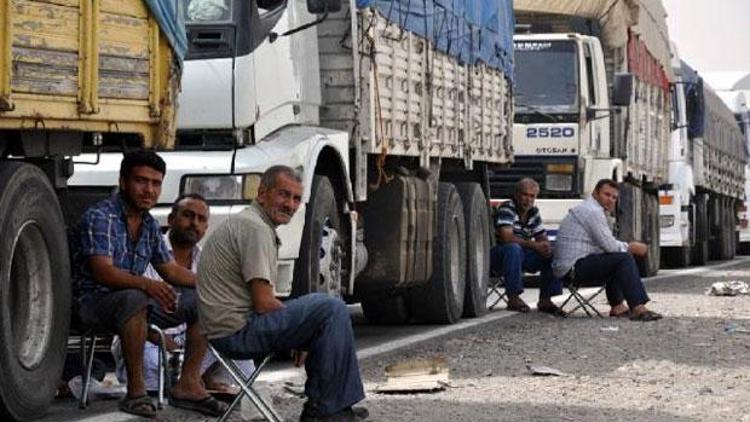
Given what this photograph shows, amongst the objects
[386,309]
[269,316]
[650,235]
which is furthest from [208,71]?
[650,235]

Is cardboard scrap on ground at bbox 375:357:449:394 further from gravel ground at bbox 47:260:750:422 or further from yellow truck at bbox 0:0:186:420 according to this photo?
yellow truck at bbox 0:0:186:420

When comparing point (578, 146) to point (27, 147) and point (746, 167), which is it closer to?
point (27, 147)

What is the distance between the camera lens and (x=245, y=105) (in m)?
12.3

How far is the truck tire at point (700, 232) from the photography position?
113 ft

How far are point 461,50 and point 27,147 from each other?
8024 mm

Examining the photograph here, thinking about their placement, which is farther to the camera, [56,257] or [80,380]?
[80,380]

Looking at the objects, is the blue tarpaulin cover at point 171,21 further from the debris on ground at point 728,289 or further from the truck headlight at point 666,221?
the truck headlight at point 666,221

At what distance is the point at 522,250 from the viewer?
1844 centimetres

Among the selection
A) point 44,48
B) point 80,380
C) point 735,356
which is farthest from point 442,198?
point 44,48

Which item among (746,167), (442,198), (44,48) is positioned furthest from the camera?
(746,167)

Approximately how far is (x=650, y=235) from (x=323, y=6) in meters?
16.5

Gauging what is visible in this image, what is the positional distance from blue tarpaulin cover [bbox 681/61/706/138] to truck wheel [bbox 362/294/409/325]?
16372 mm

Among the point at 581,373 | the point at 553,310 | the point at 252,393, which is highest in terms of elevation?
the point at 252,393

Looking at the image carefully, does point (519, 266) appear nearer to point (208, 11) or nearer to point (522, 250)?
point (522, 250)
